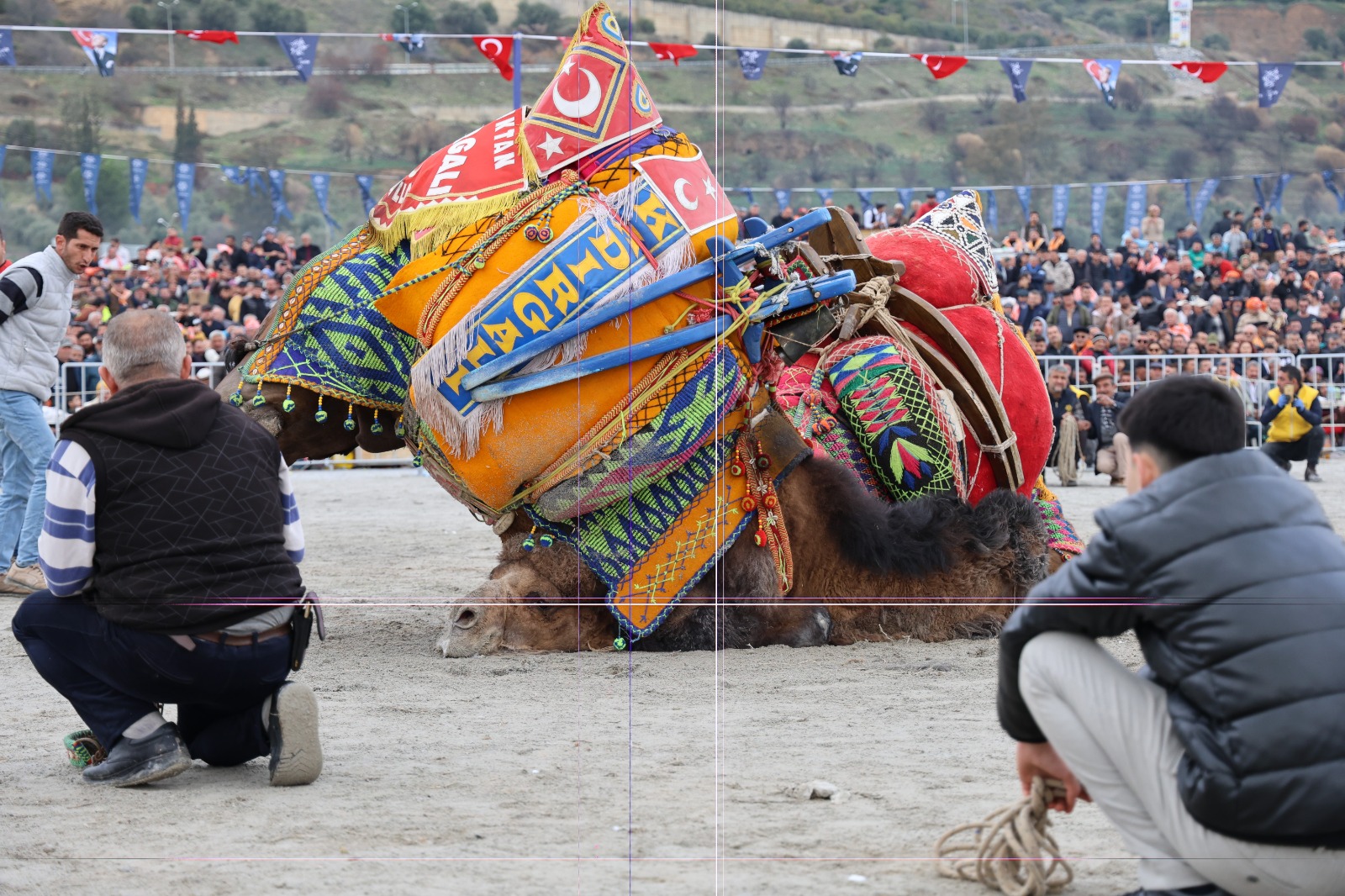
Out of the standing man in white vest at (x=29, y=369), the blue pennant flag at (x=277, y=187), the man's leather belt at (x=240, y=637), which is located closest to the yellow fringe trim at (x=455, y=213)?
the man's leather belt at (x=240, y=637)

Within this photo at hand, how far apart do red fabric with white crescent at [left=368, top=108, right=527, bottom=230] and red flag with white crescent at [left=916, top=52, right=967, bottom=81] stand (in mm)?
9191

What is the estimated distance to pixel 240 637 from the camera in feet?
11.2

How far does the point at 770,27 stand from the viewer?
30.5 metres

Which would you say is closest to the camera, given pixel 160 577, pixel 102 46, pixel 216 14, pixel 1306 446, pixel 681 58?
pixel 160 577

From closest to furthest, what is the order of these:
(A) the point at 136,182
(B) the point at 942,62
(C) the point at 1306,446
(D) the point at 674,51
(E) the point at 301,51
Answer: (C) the point at 1306,446 < (D) the point at 674,51 < (B) the point at 942,62 < (E) the point at 301,51 < (A) the point at 136,182

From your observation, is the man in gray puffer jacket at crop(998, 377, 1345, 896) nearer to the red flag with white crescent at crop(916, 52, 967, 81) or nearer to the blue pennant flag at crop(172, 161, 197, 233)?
the red flag with white crescent at crop(916, 52, 967, 81)

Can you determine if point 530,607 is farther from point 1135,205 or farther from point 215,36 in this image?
point 1135,205

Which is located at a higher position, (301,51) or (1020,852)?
(301,51)

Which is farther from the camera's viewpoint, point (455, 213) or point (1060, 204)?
point (1060, 204)

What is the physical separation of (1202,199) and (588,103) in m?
23.0

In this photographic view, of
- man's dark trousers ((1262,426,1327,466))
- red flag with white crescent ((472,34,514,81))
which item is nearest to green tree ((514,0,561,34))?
red flag with white crescent ((472,34,514,81))

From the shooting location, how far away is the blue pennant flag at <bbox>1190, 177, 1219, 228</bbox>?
81.7ft

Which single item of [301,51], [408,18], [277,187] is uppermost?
[408,18]

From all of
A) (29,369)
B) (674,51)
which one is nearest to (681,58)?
(674,51)
